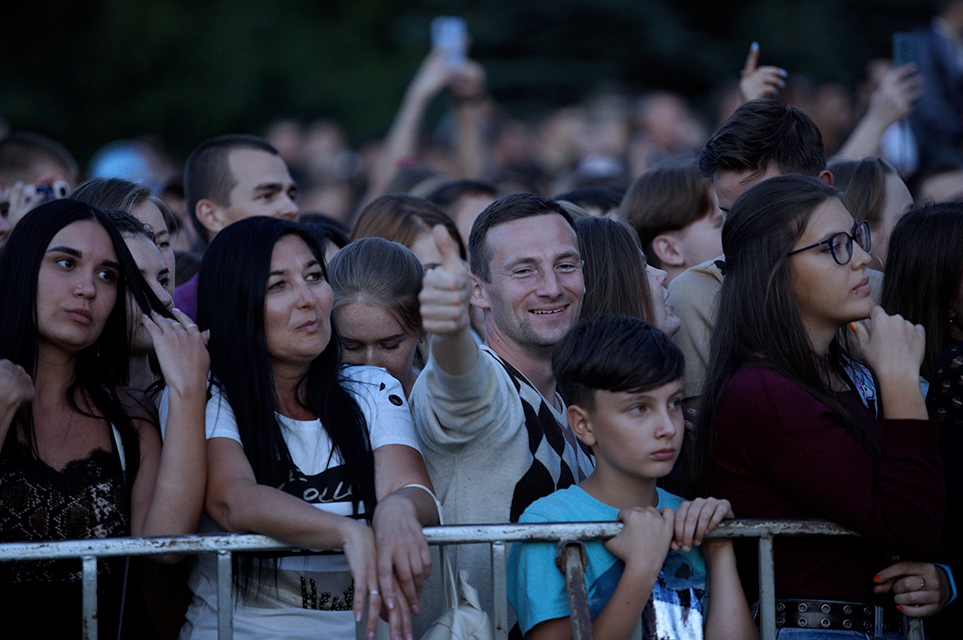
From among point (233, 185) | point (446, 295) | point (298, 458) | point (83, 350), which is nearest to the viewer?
point (446, 295)

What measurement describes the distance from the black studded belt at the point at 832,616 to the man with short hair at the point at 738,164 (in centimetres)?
126

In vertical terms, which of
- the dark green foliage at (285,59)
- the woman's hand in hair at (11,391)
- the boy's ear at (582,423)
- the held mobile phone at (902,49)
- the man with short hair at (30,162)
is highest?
the dark green foliage at (285,59)

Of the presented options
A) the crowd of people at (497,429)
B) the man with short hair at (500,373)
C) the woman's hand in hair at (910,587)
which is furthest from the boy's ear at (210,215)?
the woman's hand in hair at (910,587)

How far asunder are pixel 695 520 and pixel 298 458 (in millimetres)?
1247

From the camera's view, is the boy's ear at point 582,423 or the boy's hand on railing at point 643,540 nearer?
the boy's hand on railing at point 643,540

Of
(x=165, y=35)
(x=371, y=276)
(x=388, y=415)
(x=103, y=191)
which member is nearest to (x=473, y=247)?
(x=371, y=276)

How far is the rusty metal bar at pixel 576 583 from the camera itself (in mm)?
3091

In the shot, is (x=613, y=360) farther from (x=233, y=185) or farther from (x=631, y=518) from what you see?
(x=233, y=185)

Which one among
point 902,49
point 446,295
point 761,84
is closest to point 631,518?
point 446,295

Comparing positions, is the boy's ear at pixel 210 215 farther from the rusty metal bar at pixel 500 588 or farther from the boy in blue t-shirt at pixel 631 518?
the rusty metal bar at pixel 500 588

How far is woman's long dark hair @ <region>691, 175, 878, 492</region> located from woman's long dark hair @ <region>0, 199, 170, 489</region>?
6.12 ft

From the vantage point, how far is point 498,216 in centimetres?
435

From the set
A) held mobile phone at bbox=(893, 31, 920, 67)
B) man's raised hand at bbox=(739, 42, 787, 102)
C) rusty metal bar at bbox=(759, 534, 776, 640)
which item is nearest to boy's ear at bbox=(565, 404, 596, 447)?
rusty metal bar at bbox=(759, 534, 776, 640)

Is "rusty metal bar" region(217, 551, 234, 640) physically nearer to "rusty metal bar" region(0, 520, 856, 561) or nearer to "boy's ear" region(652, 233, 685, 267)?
"rusty metal bar" region(0, 520, 856, 561)
